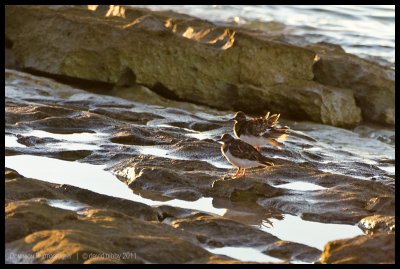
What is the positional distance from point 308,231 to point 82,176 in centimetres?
297

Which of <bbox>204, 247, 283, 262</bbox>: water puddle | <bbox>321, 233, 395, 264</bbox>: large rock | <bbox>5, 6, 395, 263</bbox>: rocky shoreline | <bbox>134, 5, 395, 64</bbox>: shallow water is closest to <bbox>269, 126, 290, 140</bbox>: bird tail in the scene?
<bbox>5, 6, 395, 263</bbox>: rocky shoreline

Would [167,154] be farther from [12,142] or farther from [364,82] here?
[364,82]

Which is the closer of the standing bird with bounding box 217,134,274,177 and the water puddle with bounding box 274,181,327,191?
the water puddle with bounding box 274,181,327,191

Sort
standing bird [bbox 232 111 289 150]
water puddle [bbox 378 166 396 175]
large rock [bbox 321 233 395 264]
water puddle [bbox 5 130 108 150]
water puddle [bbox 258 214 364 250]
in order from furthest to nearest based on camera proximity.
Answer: water puddle [bbox 378 166 396 175], standing bird [bbox 232 111 289 150], water puddle [bbox 5 130 108 150], water puddle [bbox 258 214 364 250], large rock [bbox 321 233 395 264]

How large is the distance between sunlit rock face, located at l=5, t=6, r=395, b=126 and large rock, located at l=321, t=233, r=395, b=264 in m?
8.81

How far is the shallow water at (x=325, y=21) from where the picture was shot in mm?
23891

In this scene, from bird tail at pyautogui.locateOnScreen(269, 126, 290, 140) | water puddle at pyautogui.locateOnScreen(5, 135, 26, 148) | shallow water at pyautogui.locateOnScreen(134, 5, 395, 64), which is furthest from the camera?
shallow water at pyautogui.locateOnScreen(134, 5, 395, 64)

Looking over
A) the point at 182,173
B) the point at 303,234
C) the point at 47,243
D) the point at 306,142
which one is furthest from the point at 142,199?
the point at 306,142

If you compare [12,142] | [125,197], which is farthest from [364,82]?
[125,197]

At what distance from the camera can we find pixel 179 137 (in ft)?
43.7

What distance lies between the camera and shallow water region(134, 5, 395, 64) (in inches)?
941

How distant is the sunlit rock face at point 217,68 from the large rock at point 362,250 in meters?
8.81

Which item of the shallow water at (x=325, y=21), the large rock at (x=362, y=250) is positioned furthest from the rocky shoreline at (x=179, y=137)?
the shallow water at (x=325, y=21)

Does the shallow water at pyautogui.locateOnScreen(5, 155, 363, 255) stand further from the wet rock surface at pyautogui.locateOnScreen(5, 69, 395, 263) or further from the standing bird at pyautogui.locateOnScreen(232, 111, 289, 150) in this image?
the standing bird at pyautogui.locateOnScreen(232, 111, 289, 150)
